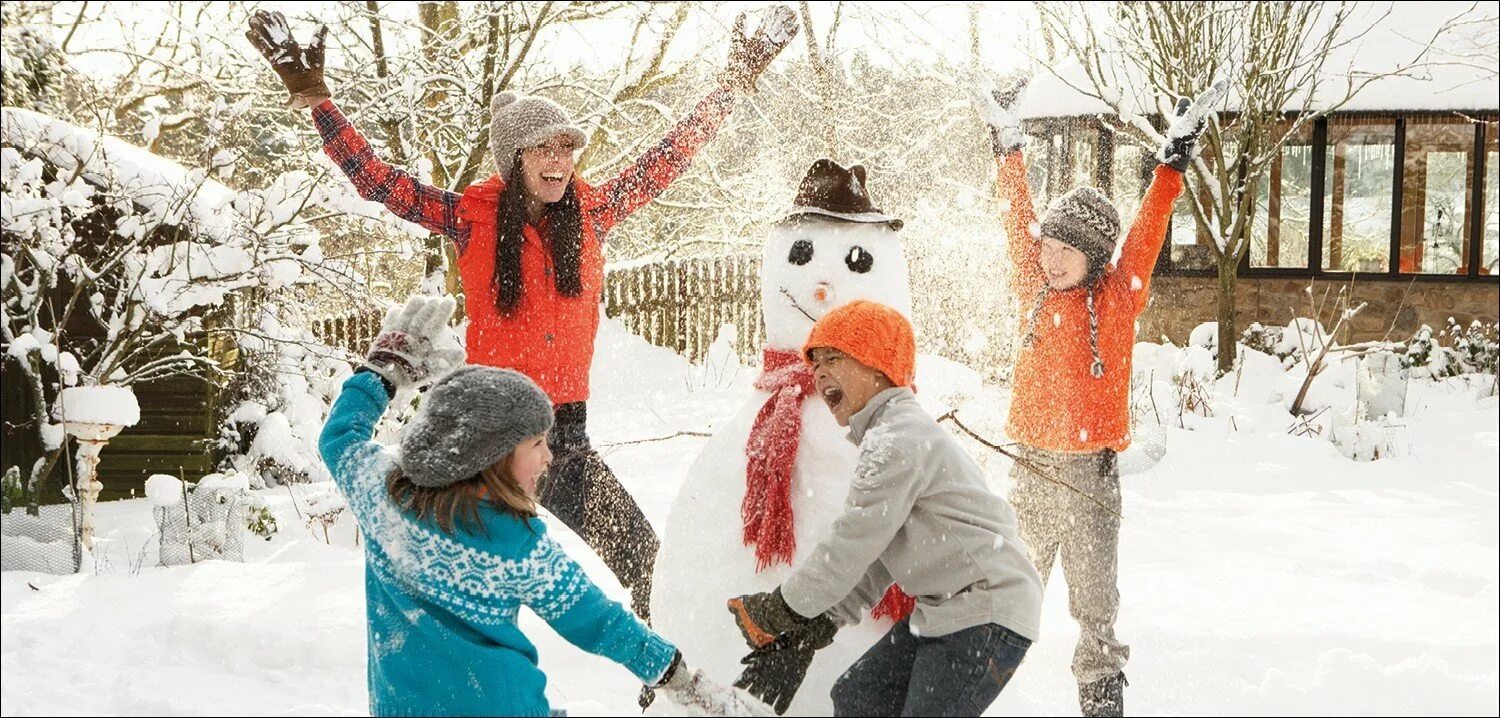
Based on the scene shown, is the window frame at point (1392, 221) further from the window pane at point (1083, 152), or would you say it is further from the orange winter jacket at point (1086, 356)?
the orange winter jacket at point (1086, 356)

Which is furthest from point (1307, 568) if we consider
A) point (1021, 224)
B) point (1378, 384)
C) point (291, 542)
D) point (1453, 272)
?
point (1453, 272)

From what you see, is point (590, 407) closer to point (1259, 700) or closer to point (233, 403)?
point (233, 403)

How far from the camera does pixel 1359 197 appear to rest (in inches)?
550

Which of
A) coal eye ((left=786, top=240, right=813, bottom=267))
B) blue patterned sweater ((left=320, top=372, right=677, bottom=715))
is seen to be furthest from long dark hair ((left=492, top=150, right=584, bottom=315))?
blue patterned sweater ((left=320, top=372, right=677, bottom=715))

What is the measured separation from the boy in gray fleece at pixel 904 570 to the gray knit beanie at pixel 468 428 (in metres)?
0.69

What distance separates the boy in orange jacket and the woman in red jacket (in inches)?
45.8

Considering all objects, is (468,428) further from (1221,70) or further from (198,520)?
(1221,70)

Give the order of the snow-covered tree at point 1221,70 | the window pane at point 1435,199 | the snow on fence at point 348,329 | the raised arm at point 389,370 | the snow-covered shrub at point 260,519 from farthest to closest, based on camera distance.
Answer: the window pane at point 1435,199
the snow-covered tree at point 1221,70
the snow on fence at point 348,329
the snow-covered shrub at point 260,519
the raised arm at point 389,370

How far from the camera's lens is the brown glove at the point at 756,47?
4.05 m

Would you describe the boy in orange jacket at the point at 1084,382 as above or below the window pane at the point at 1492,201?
below

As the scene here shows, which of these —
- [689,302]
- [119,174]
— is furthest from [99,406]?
[689,302]

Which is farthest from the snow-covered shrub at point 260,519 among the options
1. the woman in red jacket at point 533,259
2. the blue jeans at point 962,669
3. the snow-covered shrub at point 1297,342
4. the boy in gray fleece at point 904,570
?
the snow-covered shrub at point 1297,342

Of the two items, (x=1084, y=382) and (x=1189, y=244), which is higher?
(x=1189, y=244)

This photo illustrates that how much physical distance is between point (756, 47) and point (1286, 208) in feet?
37.7
